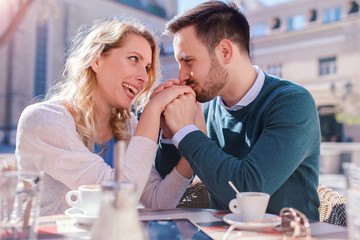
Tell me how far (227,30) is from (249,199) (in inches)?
52.0

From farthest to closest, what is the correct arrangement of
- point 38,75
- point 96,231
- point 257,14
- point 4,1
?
point 257,14, point 38,75, point 4,1, point 96,231

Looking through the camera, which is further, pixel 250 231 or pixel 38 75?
pixel 38 75

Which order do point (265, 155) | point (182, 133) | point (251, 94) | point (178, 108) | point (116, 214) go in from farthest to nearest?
point (251, 94) < point (178, 108) < point (182, 133) < point (265, 155) < point (116, 214)

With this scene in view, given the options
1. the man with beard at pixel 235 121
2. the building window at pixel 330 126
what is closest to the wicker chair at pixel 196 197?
the man with beard at pixel 235 121

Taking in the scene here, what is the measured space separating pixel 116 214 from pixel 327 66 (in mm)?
22727

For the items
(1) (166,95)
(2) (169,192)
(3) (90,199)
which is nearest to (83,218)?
(3) (90,199)

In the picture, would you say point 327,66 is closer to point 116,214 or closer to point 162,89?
point 162,89

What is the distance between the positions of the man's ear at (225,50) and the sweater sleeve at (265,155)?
0.55m

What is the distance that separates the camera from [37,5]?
17.7m

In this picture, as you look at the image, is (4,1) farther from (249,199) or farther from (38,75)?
(249,199)

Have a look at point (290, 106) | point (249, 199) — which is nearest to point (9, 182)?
point (249, 199)

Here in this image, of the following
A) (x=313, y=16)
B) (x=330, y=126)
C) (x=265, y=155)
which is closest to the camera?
(x=265, y=155)

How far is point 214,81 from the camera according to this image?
6.83 feet

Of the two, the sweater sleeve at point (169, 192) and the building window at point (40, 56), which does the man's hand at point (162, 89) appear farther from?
the building window at point (40, 56)
